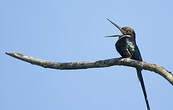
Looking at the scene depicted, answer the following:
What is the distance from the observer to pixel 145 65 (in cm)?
607

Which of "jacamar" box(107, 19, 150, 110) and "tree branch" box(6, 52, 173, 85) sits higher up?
"jacamar" box(107, 19, 150, 110)

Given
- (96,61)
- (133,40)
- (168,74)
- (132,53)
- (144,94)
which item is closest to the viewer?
(168,74)

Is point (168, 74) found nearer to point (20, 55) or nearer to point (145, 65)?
point (145, 65)

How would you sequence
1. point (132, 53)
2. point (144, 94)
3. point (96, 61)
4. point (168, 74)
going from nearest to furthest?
point (168, 74), point (96, 61), point (144, 94), point (132, 53)

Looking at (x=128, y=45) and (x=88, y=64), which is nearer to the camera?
(x=88, y=64)

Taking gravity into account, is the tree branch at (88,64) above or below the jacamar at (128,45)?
below

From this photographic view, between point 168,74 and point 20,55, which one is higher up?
point 20,55

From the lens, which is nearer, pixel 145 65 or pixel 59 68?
pixel 145 65

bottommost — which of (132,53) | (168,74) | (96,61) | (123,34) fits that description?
(168,74)

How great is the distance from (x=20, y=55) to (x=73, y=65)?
3.33 ft

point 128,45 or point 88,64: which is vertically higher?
point 128,45

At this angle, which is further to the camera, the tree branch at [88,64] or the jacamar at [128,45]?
the jacamar at [128,45]

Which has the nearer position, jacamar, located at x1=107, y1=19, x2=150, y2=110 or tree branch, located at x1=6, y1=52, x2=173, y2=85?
tree branch, located at x1=6, y1=52, x2=173, y2=85

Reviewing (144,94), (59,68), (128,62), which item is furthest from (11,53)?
(144,94)
